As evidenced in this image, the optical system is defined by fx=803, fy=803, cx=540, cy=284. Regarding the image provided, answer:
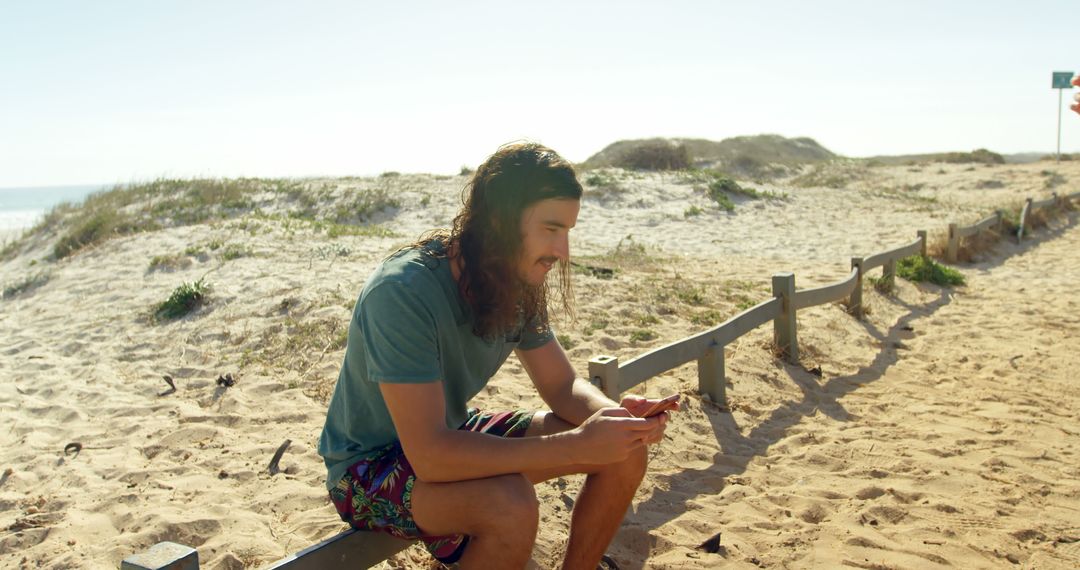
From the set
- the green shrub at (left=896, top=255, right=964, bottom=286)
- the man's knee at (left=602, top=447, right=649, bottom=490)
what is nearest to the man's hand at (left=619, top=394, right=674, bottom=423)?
the man's knee at (left=602, top=447, right=649, bottom=490)

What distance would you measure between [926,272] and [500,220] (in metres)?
8.11

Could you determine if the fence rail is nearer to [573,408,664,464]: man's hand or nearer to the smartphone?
the smartphone

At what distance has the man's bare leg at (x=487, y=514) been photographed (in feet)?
7.22

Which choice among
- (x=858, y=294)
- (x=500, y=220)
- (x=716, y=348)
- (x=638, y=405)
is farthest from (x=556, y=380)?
(x=858, y=294)

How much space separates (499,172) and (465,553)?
1.10 metres

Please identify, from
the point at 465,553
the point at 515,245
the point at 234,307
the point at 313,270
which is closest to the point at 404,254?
the point at 515,245

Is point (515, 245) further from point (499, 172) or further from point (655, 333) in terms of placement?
point (655, 333)

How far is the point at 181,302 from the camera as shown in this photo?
22.7 ft

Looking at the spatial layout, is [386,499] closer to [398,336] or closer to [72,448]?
[398,336]

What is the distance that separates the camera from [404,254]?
2375 mm

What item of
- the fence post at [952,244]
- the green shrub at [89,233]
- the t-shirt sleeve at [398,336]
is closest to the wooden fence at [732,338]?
the t-shirt sleeve at [398,336]

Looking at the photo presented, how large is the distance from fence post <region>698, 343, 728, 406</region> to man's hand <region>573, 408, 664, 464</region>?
259 centimetres

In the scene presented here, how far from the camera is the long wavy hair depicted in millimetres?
2371

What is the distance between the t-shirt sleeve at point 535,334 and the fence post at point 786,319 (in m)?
3.37
